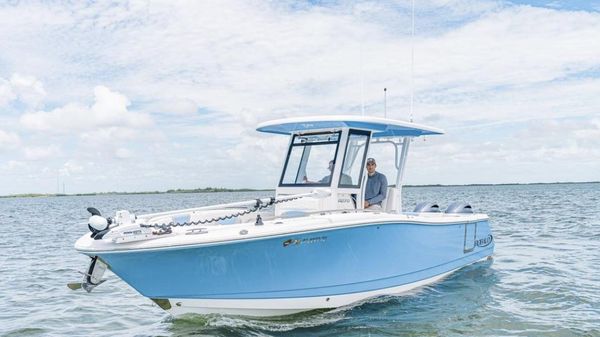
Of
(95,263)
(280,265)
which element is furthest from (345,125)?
(95,263)

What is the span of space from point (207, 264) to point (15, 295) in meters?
5.86

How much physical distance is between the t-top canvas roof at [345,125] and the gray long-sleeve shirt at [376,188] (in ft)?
2.74

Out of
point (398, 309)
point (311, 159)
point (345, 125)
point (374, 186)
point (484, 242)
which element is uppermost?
point (345, 125)

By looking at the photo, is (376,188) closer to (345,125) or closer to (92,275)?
(345,125)

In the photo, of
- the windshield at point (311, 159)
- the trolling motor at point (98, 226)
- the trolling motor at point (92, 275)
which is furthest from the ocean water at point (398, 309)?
the windshield at point (311, 159)

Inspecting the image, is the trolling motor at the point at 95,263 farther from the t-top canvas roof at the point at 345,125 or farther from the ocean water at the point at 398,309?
the t-top canvas roof at the point at 345,125

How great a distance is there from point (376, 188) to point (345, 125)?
1.68 m

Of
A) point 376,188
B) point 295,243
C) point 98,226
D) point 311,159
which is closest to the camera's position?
point 98,226

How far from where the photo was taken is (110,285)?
11984mm

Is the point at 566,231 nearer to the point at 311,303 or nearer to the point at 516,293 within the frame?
the point at 516,293

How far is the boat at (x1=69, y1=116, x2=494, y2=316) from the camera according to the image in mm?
7273

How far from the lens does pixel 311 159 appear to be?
9.92m

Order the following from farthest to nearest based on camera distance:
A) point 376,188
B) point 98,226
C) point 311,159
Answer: point 376,188, point 311,159, point 98,226

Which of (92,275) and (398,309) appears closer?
(92,275)
